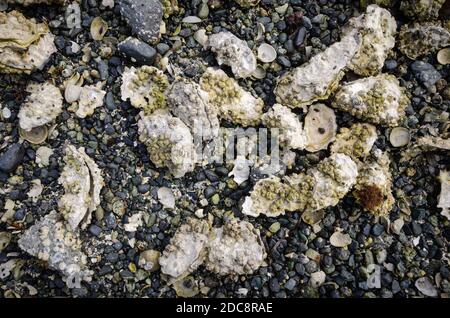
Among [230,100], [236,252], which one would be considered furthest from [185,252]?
[230,100]

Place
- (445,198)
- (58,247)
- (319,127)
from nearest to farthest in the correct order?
(58,247)
(445,198)
(319,127)

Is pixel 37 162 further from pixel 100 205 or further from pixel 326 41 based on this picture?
pixel 326 41

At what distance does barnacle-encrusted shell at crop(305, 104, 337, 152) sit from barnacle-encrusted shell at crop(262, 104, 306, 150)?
69mm

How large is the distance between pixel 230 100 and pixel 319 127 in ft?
2.22

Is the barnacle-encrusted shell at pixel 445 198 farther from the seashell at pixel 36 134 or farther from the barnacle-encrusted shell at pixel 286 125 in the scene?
the seashell at pixel 36 134

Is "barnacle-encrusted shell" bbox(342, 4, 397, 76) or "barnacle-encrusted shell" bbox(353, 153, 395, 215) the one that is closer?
"barnacle-encrusted shell" bbox(353, 153, 395, 215)

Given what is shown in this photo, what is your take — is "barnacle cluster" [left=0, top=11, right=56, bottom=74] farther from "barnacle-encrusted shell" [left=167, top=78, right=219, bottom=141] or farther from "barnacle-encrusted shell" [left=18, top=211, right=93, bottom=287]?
"barnacle-encrusted shell" [left=18, top=211, right=93, bottom=287]

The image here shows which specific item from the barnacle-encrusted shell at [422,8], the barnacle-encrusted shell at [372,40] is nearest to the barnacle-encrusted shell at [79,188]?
the barnacle-encrusted shell at [372,40]

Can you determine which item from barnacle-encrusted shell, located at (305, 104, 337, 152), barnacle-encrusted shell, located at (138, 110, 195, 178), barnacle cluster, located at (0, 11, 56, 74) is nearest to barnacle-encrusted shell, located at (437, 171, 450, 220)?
barnacle-encrusted shell, located at (305, 104, 337, 152)

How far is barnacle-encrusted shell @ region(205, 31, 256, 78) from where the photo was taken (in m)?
3.34

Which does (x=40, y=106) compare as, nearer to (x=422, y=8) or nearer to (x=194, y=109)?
(x=194, y=109)

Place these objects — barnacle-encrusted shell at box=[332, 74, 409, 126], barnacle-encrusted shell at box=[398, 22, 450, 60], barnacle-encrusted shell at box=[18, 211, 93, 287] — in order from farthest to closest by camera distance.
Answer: barnacle-encrusted shell at box=[398, 22, 450, 60]
barnacle-encrusted shell at box=[332, 74, 409, 126]
barnacle-encrusted shell at box=[18, 211, 93, 287]

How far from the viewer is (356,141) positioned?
3.30 meters

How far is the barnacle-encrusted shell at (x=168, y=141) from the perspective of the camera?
3172 millimetres
